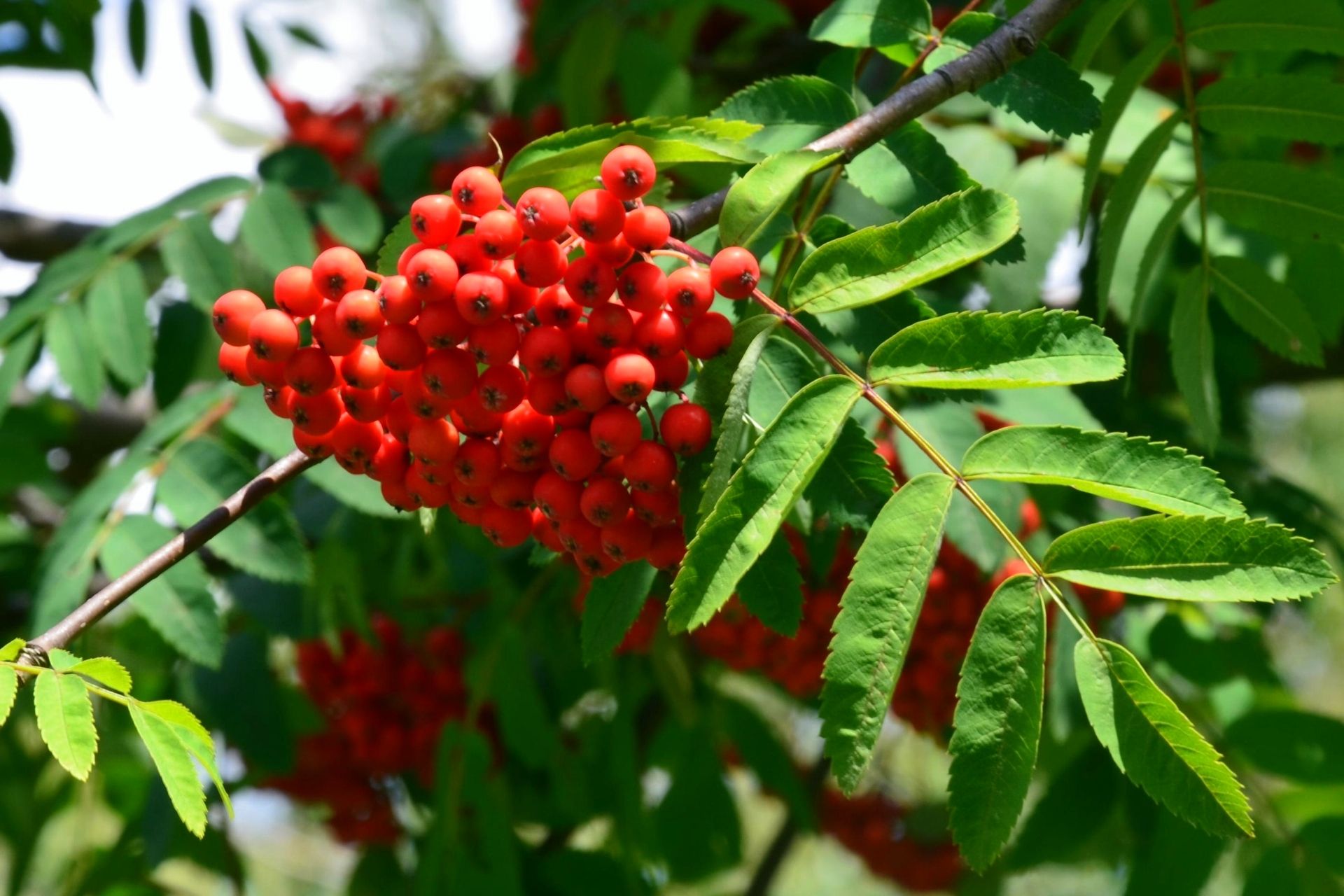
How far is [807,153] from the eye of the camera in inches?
50.1

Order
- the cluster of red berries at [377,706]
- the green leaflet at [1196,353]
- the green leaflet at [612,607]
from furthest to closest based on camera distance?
the cluster of red berries at [377,706], the green leaflet at [1196,353], the green leaflet at [612,607]

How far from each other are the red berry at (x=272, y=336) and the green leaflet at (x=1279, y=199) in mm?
1290

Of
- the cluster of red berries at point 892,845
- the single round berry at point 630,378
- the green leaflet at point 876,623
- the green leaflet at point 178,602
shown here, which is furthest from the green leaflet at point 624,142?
the cluster of red berries at point 892,845

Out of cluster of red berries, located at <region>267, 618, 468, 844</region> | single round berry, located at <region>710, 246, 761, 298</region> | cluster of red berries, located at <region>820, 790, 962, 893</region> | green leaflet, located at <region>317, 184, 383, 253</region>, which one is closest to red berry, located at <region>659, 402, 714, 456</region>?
single round berry, located at <region>710, 246, 761, 298</region>

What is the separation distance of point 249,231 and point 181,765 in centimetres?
148

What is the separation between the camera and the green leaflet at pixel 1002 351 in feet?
3.86

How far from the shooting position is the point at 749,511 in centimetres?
112

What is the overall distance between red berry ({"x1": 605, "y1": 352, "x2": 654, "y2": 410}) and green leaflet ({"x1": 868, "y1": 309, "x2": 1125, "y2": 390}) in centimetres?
28

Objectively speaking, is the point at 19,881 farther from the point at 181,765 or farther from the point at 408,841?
the point at 181,765

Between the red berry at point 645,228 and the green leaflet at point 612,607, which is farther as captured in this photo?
the green leaflet at point 612,607

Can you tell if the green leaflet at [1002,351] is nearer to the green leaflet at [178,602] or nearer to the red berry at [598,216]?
the red berry at [598,216]

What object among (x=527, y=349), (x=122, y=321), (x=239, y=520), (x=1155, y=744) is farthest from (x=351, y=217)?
(x=1155, y=744)

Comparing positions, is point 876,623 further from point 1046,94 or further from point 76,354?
point 76,354

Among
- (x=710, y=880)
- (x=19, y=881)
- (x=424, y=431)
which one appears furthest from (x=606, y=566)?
(x=19, y=881)
